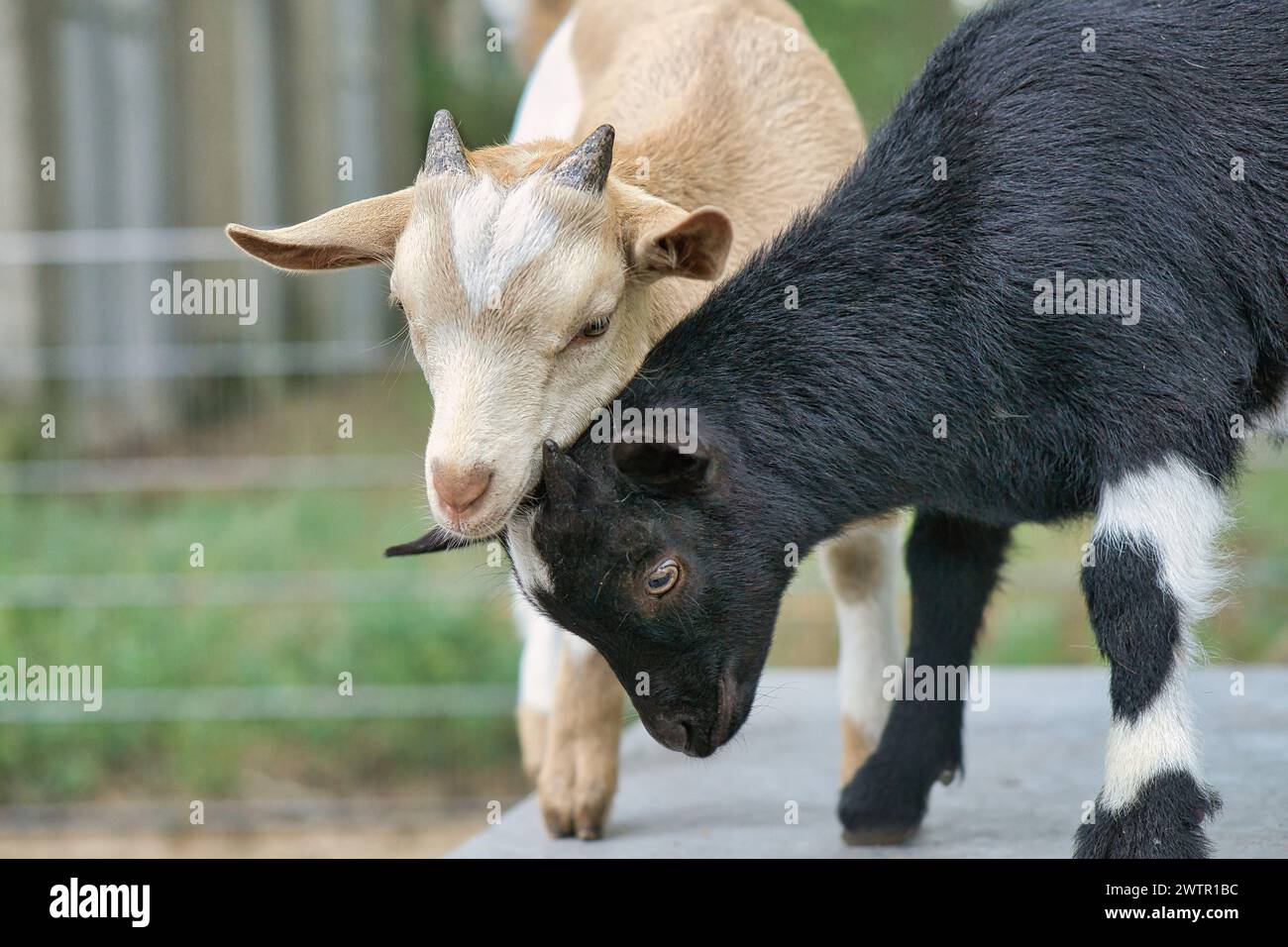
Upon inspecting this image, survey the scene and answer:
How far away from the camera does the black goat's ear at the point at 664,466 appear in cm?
259

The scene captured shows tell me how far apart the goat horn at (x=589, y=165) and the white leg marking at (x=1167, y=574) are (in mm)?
1047

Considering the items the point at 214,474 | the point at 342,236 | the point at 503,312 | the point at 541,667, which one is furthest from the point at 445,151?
the point at 214,474

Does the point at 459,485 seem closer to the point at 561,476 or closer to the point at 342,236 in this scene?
the point at 561,476

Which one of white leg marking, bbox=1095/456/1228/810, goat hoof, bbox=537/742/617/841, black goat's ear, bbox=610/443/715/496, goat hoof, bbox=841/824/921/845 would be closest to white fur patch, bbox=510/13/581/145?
goat hoof, bbox=537/742/617/841

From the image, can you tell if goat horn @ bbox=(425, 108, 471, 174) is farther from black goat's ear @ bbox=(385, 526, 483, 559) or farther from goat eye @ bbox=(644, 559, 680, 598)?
goat eye @ bbox=(644, 559, 680, 598)

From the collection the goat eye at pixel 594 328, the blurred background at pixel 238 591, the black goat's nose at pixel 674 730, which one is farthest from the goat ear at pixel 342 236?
the blurred background at pixel 238 591

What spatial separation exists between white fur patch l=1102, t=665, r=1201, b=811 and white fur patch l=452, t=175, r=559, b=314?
4.20 ft

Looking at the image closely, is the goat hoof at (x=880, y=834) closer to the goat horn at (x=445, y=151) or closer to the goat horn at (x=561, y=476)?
the goat horn at (x=561, y=476)

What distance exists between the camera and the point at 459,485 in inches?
98.0

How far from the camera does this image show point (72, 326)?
31.5ft

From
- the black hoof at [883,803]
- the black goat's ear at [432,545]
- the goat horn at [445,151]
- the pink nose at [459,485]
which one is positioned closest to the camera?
the pink nose at [459,485]

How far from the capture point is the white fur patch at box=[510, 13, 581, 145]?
419 centimetres

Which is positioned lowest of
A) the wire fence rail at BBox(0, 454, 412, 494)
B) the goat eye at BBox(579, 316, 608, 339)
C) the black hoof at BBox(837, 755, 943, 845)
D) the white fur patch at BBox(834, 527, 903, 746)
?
the black hoof at BBox(837, 755, 943, 845)

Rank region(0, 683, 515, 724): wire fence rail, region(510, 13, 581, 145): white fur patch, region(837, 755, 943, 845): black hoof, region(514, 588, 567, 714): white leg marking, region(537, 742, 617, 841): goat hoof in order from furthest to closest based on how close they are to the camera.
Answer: region(0, 683, 515, 724): wire fence rail
region(514, 588, 567, 714): white leg marking
region(510, 13, 581, 145): white fur patch
region(537, 742, 617, 841): goat hoof
region(837, 755, 943, 845): black hoof
